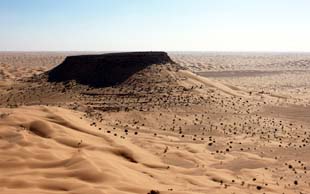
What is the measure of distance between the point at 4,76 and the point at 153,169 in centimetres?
4682

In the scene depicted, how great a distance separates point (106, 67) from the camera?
37281mm

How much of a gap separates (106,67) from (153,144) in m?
20.8

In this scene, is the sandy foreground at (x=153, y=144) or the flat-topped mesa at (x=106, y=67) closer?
the sandy foreground at (x=153, y=144)

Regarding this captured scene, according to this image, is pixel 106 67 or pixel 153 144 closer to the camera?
pixel 153 144

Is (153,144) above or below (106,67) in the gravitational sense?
below

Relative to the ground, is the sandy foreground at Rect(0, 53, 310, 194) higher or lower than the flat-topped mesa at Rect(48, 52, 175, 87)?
lower

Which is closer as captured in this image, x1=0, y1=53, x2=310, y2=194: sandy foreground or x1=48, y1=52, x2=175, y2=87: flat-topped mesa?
x1=0, y1=53, x2=310, y2=194: sandy foreground

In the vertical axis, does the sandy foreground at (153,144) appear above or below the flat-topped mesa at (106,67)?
below

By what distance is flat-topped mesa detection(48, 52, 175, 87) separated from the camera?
1395 inches

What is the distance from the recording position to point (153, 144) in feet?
57.0

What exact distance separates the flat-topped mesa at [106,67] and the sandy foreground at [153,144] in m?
3.52

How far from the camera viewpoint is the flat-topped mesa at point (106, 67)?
116 ft

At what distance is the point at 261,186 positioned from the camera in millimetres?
12953

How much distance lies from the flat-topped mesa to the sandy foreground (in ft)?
11.5
